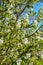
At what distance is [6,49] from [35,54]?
4.43 ft

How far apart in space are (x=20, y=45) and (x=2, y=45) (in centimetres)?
67

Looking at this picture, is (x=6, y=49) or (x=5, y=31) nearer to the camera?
(x=6, y=49)

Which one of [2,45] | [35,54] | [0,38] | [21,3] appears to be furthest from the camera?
[21,3]

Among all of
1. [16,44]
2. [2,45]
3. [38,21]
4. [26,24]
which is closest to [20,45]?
[16,44]

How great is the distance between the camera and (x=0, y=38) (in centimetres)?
849

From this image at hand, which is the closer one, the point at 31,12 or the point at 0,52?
the point at 0,52

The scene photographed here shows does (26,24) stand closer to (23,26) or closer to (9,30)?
(23,26)

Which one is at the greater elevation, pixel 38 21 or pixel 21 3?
pixel 21 3

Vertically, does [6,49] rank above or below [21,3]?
below

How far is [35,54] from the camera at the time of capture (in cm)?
699

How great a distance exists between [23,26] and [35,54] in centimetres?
201

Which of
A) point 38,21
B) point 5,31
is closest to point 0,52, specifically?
point 5,31

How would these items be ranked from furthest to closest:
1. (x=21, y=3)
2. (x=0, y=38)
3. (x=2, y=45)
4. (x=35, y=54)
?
(x=21, y=3) < (x=0, y=38) < (x=2, y=45) < (x=35, y=54)

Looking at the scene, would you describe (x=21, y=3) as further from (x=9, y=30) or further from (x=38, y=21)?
(x=9, y=30)
